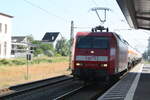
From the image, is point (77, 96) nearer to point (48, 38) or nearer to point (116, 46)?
point (116, 46)

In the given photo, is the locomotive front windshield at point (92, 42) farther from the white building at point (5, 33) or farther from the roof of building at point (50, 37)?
the roof of building at point (50, 37)

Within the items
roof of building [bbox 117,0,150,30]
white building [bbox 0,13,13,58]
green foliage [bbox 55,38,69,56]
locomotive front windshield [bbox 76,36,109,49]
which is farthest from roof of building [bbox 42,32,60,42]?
locomotive front windshield [bbox 76,36,109,49]

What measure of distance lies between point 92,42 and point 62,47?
12853 centimetres

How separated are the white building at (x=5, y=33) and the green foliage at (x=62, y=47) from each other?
60.8m

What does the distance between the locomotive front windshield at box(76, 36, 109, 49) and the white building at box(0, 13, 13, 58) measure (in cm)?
5901

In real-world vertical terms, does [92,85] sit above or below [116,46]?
below

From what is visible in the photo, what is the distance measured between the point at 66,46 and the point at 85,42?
12725 centimetres

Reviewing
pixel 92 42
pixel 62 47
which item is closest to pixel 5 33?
pixel 92 42

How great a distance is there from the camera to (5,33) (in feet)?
261

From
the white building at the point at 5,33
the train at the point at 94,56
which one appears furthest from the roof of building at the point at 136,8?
the white building at the point at 5,33

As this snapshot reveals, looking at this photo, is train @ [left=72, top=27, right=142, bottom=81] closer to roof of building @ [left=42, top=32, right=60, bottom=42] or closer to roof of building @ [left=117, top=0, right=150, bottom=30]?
roof of building @ [left=117, top=0, right=150, bottom=30]

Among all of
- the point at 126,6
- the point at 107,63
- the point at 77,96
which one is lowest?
the point at 77,96

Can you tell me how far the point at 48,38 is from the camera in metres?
164

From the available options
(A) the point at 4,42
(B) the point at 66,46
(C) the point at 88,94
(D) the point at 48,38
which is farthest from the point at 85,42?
(D) the point at 48,38
